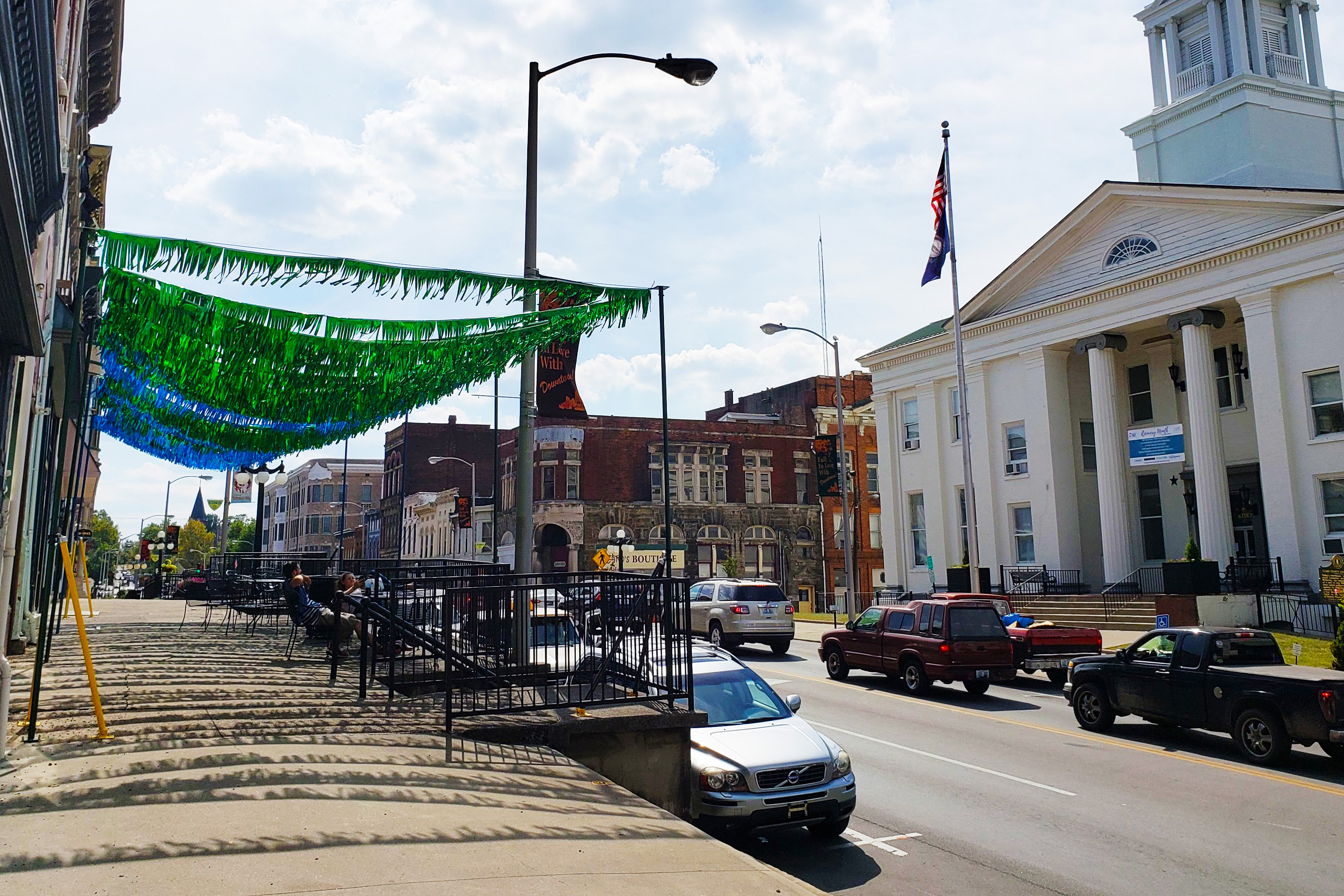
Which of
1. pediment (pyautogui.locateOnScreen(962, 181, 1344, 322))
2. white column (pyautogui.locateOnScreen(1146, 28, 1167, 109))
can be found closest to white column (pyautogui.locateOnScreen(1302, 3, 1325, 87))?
white column (pyautogui.locateOnScreen(1146, 28, 1167, 109))

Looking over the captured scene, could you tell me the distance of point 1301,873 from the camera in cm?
739

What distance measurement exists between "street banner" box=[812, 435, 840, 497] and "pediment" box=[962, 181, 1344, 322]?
26.2 ft

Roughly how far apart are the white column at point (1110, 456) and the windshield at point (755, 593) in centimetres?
1320

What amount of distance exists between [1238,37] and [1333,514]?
21.1m

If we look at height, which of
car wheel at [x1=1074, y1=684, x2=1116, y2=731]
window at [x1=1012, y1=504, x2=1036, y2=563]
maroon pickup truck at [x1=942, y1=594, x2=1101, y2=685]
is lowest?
car wheel at [x1=1074, y1=684, x2=1116, y2=731]

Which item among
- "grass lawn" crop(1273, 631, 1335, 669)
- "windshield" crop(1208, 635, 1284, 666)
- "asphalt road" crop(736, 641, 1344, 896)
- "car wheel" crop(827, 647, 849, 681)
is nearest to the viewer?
"asphalt road" crop(736, 641, 1344, 896)

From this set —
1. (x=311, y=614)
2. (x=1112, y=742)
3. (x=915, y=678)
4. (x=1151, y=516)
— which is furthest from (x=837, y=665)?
(x=1151, y=516)

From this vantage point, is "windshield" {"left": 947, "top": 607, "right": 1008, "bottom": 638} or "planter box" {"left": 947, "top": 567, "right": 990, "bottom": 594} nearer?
"windshield" {"left": 947, "top": 607, "right": 1008, "bottom": 638}

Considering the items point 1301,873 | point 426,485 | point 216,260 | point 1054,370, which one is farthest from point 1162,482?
point 426,485

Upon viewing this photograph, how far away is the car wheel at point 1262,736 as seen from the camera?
11.0 metres

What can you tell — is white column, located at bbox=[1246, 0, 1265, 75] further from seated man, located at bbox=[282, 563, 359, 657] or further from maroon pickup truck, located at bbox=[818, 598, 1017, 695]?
seated man, located at bbox=[282, 563, 359, 657]

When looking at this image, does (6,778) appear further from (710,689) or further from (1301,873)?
(1301,873)

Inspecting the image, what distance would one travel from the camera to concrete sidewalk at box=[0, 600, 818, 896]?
16.4 feet

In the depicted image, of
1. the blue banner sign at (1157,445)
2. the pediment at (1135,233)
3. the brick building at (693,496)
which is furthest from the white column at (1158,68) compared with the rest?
the brick building at (693,496)
